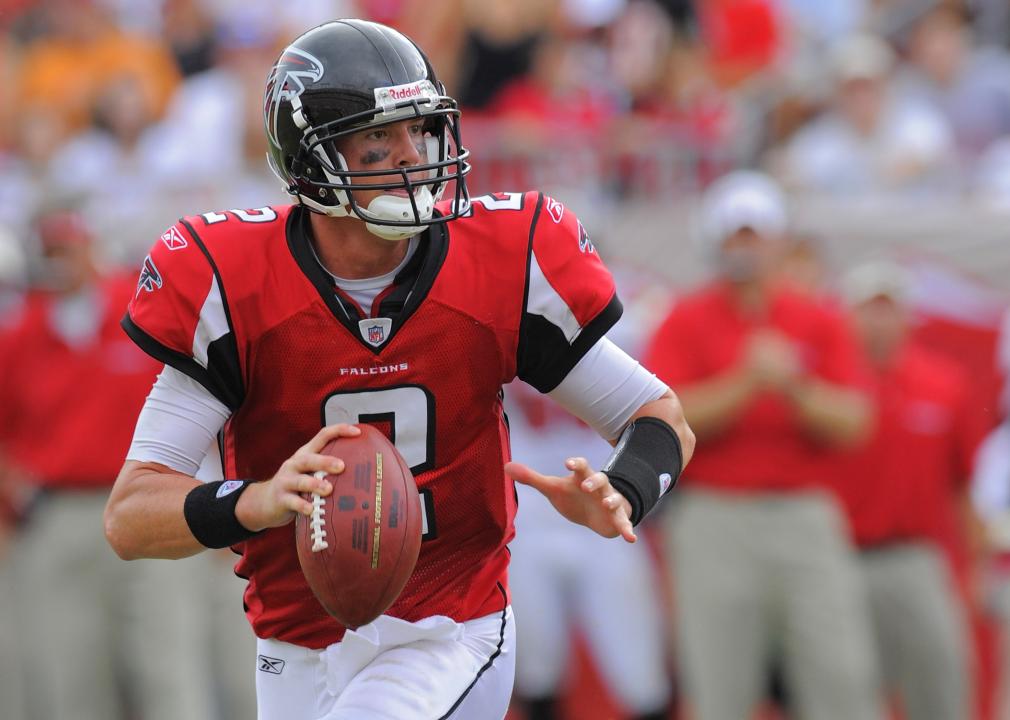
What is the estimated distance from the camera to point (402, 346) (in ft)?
10.7

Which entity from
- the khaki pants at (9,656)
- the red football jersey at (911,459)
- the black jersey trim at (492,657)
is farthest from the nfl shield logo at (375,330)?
the khaki pants at (9,656)

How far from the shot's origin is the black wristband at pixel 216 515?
10.00 feet

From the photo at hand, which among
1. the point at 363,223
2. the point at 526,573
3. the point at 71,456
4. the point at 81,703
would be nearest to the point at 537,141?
the point at 526,573

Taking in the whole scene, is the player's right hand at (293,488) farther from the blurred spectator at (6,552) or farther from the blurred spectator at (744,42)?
the blurred spectator at (744,42)

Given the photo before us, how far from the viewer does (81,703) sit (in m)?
6.62

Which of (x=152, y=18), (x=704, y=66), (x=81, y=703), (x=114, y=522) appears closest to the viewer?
(x=114, y=522)

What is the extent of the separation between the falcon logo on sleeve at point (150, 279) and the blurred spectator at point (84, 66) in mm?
5973

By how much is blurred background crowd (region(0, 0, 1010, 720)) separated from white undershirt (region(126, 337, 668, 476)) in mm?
2709

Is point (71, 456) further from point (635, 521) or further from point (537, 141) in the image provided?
point (635, 521)

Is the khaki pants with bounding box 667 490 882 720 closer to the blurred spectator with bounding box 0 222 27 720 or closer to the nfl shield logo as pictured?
the blurred spectator with bounding box 0 222 27 720

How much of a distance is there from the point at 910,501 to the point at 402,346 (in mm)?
3840

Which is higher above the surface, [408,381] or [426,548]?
[408,381]

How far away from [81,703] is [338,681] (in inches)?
143

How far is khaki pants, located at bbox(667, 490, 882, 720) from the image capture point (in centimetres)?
612
